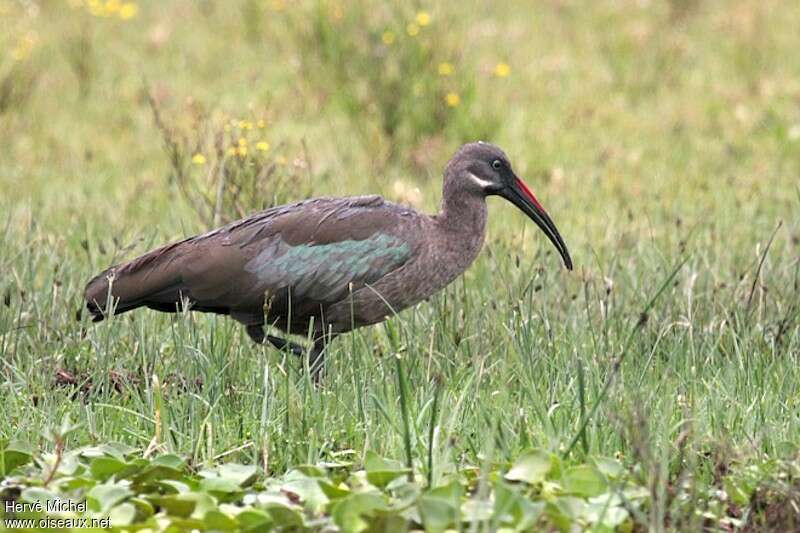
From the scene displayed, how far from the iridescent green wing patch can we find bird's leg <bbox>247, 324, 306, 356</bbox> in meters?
0.18

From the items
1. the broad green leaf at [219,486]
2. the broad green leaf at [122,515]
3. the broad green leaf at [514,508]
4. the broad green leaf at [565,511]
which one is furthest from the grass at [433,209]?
the broad green leaf at [122,515]

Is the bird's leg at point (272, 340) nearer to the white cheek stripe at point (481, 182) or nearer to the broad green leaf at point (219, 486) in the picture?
the white cheek stripe at point (481, 182)

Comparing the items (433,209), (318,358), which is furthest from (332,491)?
(433,209)

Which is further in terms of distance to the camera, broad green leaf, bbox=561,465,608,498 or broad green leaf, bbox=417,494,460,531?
broad green leaf, bbox=561,465,608,498

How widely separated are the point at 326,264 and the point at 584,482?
1.95 meters

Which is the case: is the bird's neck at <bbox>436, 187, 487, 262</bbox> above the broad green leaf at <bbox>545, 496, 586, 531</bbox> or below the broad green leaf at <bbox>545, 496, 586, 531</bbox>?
above

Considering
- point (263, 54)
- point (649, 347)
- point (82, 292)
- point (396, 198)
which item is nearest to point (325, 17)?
point (263, 54)

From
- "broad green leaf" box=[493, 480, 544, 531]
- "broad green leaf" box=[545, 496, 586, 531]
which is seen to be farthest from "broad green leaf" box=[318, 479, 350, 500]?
"broad green leaf" box=[545, 496, 586, 531]

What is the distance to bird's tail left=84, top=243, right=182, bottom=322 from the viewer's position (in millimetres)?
5551

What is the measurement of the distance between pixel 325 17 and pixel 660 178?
9.27 feet

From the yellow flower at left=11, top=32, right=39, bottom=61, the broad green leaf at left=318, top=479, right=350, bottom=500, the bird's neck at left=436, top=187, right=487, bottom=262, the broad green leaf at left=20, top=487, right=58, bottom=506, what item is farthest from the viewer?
the yellow flower at left=11, top=32, right=39, bottom=61

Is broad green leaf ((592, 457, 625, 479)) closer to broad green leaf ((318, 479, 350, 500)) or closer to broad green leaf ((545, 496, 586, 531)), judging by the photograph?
broad green leaf ((545, 496, 586, 531))

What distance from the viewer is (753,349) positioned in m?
5.55

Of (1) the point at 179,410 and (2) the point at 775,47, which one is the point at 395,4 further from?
(1) the point at 179,410
